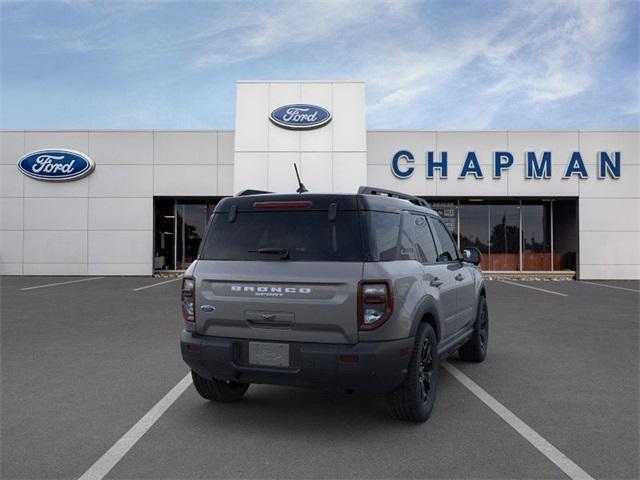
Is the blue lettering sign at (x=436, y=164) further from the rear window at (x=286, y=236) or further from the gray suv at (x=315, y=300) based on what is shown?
the rear window at (x=286, y=236)

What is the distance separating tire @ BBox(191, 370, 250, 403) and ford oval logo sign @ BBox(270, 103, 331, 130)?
15038 millimetres

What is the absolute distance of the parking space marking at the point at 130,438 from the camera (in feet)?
10.8

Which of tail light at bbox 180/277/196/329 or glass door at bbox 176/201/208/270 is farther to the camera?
glass door at bbox 176/201/208/270

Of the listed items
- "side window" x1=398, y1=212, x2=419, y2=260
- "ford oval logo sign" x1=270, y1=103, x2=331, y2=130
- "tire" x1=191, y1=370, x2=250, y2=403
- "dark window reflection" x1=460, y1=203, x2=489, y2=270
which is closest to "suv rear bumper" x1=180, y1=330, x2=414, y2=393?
"tire" x1=191, y1=370, x2=250, y2=403

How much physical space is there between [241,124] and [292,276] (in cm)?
1597

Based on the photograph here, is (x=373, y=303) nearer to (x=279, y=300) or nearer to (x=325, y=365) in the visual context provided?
(x=325, y=365)

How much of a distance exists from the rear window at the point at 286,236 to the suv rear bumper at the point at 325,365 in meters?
0.65

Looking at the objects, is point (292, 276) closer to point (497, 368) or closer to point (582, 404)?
point (582, 404)

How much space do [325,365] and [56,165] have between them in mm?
19717

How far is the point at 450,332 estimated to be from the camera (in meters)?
5.14

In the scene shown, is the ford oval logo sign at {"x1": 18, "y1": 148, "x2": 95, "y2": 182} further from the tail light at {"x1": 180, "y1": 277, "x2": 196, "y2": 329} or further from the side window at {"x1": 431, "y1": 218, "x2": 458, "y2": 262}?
the tail light at {"x1": 180, "y1": 277, "x2": 196, "y2": 329}

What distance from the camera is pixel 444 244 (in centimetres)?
564

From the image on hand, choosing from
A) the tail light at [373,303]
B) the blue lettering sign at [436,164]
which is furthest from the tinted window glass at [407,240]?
the blue lettering sign at [436,164]

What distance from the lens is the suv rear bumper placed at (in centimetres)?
367
